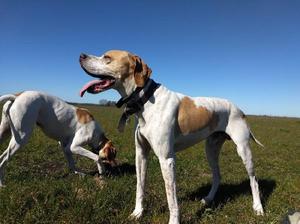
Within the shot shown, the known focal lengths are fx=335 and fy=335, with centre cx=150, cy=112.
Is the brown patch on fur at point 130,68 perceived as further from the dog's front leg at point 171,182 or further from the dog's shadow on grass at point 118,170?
the dog's shadow on grass at point 118,170

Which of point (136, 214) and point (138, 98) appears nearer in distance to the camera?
point (138, 98)

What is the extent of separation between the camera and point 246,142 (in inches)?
219

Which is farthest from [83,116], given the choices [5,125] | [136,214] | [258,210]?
[258,210]

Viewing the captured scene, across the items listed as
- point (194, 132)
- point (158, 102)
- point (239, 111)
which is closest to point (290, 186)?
point (239, 111)

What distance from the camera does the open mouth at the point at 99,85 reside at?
4363 mm

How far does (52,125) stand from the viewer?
7.45 meters

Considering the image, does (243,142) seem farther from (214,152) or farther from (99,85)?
(99,85)

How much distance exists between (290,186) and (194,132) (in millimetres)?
3409

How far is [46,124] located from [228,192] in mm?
4083

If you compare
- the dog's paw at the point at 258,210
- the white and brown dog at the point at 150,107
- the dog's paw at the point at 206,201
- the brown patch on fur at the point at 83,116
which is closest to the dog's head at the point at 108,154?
the brown patch on fur at the point at 83,116

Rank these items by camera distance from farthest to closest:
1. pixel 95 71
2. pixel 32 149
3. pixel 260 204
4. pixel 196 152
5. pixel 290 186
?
pixel 196 152 → pixel 32 149 → pixel 290 186 → pixel 260 204 → pixel 95 71

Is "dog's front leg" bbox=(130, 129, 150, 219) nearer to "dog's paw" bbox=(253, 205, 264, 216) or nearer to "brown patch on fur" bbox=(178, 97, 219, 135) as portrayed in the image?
"brown patch on fur" bbox=(178, 97, 219, 135)

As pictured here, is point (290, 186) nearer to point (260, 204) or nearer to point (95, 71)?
point (260, 204)

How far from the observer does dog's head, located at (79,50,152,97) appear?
432 cm
